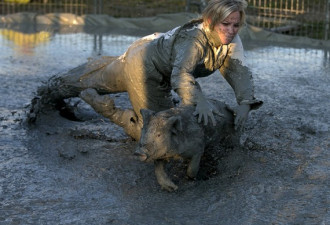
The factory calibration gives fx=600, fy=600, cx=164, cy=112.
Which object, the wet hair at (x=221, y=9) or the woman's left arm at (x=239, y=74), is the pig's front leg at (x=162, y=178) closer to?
the woman's left arm at (x=239, y=74)

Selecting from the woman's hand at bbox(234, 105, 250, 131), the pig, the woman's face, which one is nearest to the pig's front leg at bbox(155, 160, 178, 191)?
the pig

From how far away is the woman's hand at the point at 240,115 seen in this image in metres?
4.62

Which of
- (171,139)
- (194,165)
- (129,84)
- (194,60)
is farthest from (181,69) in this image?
(129,84)

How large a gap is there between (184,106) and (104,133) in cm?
151

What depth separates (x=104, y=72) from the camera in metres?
5.60

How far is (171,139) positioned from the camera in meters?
4.09

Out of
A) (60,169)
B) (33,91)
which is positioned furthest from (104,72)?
(33,91)

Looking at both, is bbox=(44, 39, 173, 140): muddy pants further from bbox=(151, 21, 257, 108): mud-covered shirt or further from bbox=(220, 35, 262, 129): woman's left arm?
bbox=(220, 35, 262, 129): woman's left arm

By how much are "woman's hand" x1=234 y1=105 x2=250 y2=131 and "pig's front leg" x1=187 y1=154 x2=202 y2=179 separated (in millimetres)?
546

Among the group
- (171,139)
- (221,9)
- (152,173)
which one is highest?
(221,9)

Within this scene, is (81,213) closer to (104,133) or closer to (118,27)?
(104,133)

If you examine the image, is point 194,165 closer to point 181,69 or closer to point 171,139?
point 171,139

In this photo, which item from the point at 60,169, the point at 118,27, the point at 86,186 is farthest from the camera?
the point at 118,27

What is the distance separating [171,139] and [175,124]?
4.2 inches
